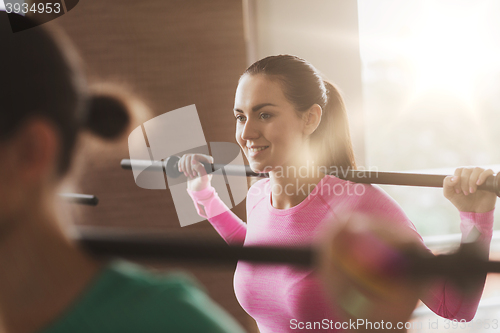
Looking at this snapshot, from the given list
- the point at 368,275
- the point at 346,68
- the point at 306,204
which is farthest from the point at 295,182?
the point at 346,68

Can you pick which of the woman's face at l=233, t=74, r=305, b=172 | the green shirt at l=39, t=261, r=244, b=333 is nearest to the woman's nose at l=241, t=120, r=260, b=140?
the woman's face at l=233, t=74, r=305, b=172

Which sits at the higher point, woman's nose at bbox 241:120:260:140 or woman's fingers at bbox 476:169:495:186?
woman's nose at bbox 241:120:260:140

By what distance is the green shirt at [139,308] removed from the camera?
177 mm

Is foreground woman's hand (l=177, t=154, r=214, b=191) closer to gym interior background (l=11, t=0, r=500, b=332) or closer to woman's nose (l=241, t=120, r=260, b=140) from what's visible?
woman's nose (l=241, t=120, r=260, b=140)

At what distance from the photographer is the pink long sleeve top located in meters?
0.44

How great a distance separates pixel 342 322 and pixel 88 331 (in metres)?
0.37

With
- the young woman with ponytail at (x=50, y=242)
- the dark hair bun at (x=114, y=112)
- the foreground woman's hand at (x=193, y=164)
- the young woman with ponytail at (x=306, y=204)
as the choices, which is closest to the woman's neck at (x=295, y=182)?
the young woman with ponytail at (x=306, y=204)

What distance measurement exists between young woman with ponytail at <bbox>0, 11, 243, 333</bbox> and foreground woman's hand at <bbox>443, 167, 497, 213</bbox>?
32cm

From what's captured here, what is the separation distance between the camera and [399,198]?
0.99m

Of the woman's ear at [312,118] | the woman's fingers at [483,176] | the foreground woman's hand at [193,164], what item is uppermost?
the woman's ear at [312,118]

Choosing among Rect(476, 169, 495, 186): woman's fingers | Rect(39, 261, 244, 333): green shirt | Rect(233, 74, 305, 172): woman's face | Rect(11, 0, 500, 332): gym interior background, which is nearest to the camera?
Rect(39, 261, 244, 333): green shirt

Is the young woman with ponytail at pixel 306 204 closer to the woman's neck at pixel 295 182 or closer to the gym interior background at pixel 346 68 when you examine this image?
the woman's neck at pixel 295 182

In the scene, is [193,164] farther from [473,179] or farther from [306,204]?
[473,179]

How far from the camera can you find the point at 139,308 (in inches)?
7.1
